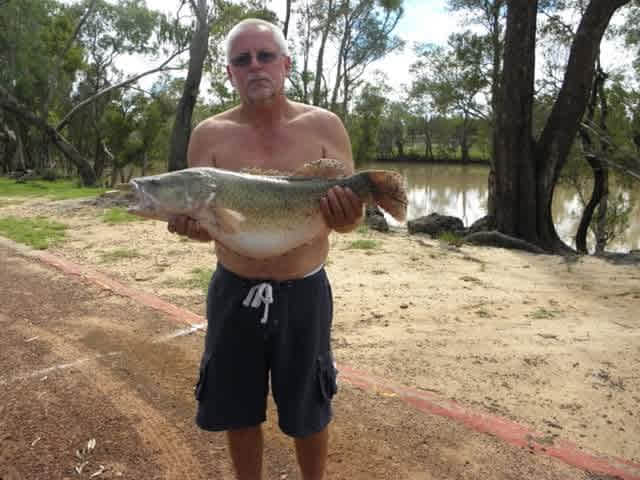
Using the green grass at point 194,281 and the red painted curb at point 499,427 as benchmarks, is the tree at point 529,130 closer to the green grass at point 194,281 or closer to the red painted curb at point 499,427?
the green grass at point 194,281

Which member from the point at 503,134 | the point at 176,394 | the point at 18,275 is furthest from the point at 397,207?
the point at 503,134

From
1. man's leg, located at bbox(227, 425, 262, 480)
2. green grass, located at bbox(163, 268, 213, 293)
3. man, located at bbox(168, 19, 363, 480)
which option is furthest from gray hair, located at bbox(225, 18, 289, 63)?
green grass, located at bbox(163, 268, 213, 293)

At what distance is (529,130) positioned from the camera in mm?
11273

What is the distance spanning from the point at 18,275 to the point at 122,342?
3.25m

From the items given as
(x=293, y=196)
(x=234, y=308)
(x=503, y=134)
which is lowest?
(x=234, y=308)

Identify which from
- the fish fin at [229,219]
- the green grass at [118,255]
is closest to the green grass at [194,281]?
the green grass at [118,255]

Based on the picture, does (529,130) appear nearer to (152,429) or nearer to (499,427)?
(499,427)

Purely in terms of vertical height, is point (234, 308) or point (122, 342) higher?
point (234, 308)

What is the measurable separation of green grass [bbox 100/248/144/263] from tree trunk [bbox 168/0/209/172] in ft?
22.8

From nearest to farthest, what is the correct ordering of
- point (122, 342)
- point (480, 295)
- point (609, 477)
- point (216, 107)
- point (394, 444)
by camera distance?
point (609, 477), point (394, 444), point (122, 342), point (480, 295), point (216, 107)

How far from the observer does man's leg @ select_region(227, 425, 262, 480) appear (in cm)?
238

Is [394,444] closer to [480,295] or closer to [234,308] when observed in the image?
[234,308]

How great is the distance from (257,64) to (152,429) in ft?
7.76

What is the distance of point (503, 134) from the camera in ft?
37.0
